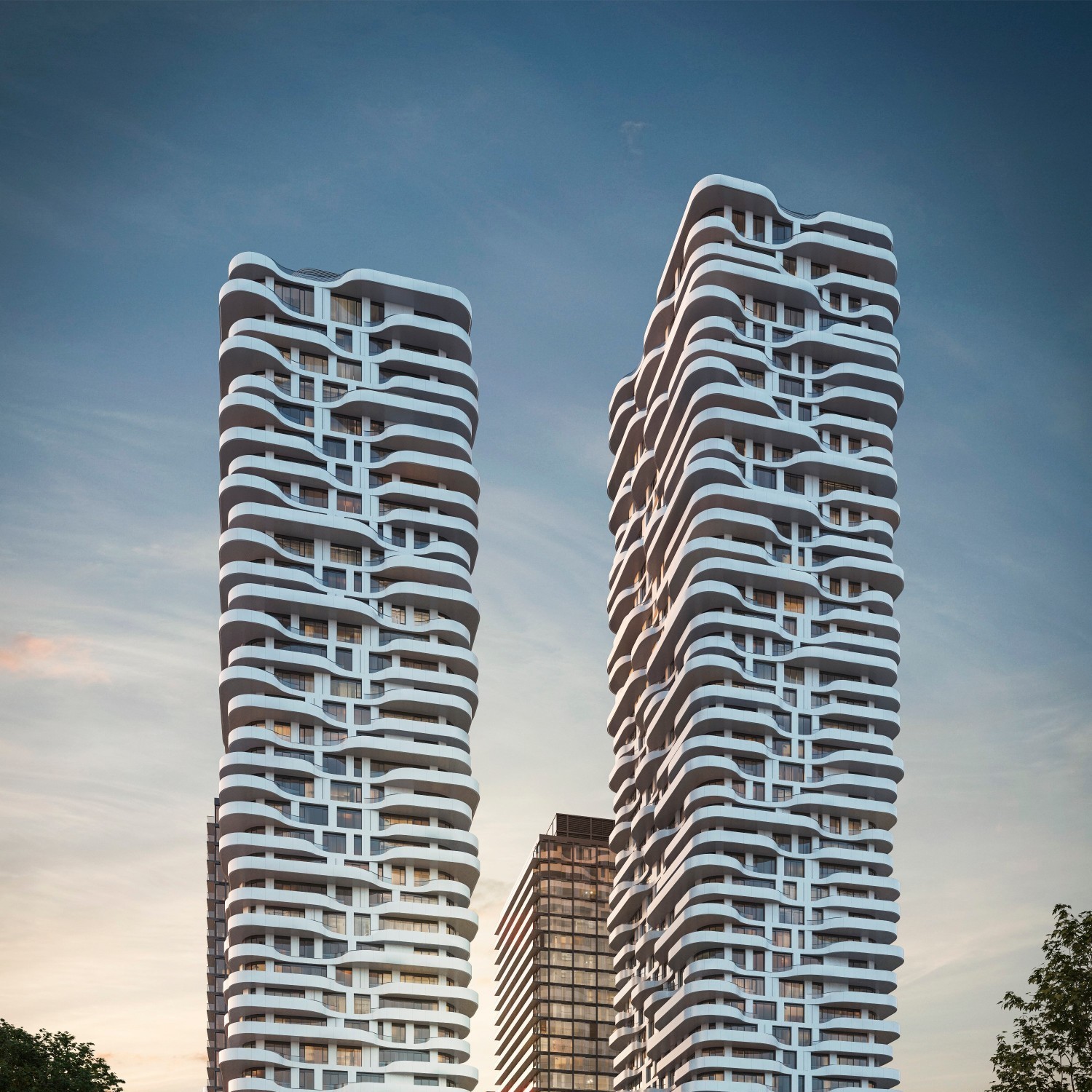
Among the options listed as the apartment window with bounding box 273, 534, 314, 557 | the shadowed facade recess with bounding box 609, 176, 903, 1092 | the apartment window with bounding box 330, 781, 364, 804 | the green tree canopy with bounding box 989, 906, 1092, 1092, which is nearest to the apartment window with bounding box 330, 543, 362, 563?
the apartment window with bounding box 273, 534, 314, 557

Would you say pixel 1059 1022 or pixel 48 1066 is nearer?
pixel 1059 1022

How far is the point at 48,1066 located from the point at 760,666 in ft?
255

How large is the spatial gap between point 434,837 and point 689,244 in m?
68.7

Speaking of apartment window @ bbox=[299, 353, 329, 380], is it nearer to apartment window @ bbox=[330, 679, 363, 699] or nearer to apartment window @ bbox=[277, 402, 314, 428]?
apartment window @ bbox=[277, 402, 314, 428]

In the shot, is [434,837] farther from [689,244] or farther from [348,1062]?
[689,244]

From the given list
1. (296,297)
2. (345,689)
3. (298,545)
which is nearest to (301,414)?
(296,297)

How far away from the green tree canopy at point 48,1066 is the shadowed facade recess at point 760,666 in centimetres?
5575

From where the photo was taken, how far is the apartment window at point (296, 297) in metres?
151

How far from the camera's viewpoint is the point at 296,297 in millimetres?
151625

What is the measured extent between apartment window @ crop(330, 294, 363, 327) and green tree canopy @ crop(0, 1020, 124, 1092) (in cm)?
7858

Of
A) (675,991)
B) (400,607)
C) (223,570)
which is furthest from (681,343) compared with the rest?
(675,991)

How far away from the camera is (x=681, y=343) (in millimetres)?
162875

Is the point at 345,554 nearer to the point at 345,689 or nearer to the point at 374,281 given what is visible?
the point at 345,689

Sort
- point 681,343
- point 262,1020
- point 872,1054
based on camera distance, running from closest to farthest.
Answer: point 262,1020, point 872,1054, point 681,343
